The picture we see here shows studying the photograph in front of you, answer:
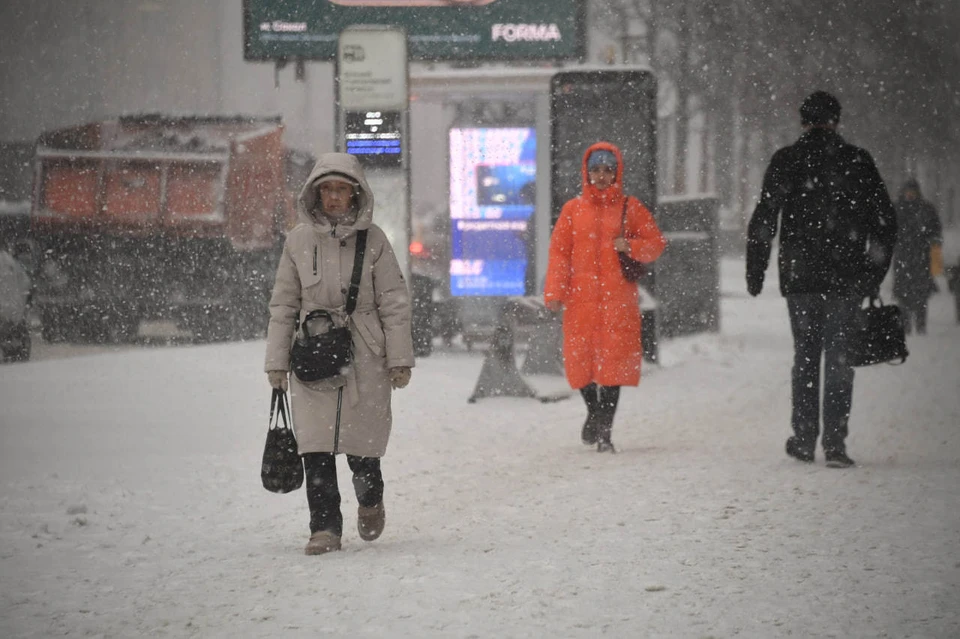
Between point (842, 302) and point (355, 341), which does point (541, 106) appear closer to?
point (842, 302)

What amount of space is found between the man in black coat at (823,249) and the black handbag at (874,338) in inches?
→ 2.6

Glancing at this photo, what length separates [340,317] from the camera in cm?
542

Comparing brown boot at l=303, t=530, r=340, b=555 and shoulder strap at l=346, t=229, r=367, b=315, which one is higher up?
shoulder strap at l=346, t=229, r=367, b=315

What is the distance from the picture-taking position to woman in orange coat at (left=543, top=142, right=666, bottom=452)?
8.20m

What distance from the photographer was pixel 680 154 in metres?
34.2

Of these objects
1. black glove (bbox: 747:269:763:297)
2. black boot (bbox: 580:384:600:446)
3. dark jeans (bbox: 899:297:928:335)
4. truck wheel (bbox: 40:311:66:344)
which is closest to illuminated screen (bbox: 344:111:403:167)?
black boot (bbox: 580:384:600:446)

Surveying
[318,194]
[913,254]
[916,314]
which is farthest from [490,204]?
[318,194]

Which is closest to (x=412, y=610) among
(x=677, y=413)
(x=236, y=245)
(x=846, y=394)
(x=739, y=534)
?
(x=739, y=534)

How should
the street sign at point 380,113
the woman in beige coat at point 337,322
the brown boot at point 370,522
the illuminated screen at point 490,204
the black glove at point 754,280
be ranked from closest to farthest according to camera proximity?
the woman in beige coat at point 337,322, the brown boot at point 370,522, the black glove at point 754,280, the street sign at point 380,113, the illuminated screen at point 490,204

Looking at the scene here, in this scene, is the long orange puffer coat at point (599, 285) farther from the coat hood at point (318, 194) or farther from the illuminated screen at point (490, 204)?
the illuminated screen at point (490, 204)

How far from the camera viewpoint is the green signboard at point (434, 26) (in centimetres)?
1759

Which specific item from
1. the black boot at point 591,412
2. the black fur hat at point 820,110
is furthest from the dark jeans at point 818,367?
the black boot at point 591,412

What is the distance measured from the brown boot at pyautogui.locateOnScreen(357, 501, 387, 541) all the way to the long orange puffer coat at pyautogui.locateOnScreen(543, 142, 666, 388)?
2.80m

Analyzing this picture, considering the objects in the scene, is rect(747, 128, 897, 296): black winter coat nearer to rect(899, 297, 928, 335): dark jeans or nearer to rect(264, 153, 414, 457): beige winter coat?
rect(264, 153, 414, 457): beige winter coat
